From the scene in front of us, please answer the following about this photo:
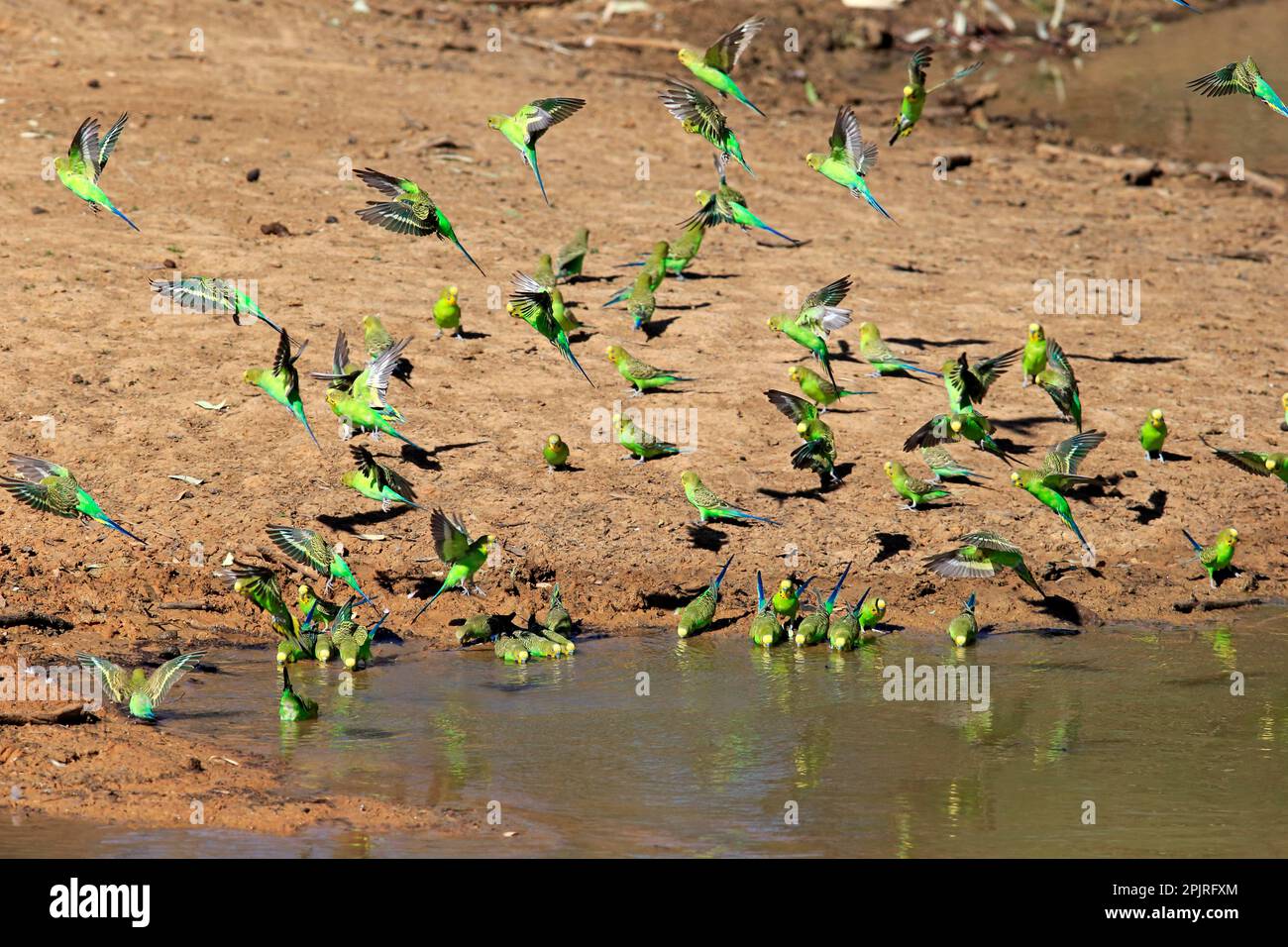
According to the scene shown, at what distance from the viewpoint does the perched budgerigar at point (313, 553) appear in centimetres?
937

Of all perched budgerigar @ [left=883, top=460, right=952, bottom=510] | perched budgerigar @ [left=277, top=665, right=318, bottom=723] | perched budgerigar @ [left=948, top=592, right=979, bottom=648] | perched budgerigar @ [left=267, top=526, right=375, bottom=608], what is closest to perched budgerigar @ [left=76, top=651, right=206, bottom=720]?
perched budgerigar @ [left=277, top=665, right=318, bottom=723]

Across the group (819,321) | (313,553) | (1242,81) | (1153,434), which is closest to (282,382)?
(313,553)

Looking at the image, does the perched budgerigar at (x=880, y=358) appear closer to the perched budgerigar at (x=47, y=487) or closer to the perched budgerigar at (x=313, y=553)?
the perched budgerigar at (x=313, y=553)

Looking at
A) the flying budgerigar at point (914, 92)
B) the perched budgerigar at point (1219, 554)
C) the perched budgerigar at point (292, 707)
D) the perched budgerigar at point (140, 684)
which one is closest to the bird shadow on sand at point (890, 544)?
the perched budgerigar at point (1219, 554)

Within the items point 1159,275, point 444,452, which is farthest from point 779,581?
point 1159,275

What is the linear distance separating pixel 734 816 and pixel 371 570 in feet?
10.9

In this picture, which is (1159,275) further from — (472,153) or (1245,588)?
(472,153)

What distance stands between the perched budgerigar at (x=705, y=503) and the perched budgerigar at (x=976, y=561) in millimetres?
1145

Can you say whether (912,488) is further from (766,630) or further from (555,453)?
(555,453)

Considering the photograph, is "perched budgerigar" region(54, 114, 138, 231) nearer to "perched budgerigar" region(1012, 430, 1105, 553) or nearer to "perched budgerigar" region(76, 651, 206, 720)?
"perched budgerigar" region(76, 651, 206, 720)

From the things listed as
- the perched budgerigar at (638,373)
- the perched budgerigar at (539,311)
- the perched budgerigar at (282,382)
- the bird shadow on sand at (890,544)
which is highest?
the perched budgerigar at (539,311)

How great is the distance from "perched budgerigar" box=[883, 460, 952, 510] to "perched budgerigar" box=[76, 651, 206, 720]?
4373mm

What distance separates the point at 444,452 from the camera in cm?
1069

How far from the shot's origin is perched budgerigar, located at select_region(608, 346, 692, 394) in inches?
448
